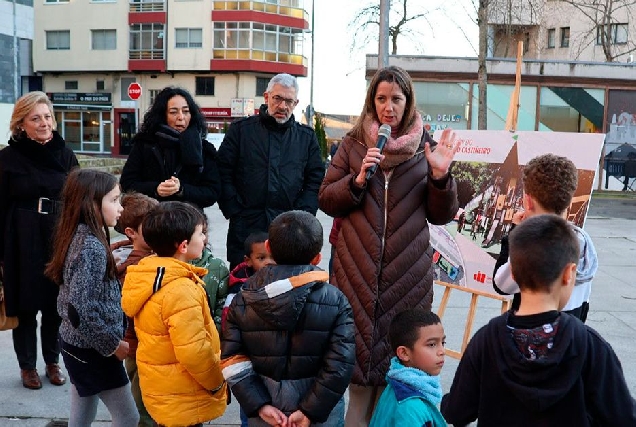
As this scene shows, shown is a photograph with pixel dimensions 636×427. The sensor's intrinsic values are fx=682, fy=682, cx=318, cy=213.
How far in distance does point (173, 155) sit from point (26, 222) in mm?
995

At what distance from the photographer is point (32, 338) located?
14.4 ft

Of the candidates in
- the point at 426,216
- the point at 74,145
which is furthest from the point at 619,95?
the point at 74,145

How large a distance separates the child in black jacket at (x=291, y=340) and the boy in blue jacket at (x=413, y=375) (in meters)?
0.20

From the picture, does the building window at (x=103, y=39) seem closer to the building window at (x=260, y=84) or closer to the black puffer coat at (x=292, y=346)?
the building window at (x=260, y=84)

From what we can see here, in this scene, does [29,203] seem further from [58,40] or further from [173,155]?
[58,40]

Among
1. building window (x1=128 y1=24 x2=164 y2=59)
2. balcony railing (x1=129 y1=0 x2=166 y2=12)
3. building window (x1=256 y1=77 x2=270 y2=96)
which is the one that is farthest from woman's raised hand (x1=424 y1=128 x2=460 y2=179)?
balcony railing (x1=129 y1=0 x2=166 y2=12)

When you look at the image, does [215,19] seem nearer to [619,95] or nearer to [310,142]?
[619,95]

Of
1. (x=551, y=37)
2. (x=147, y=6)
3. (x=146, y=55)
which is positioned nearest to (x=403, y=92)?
(x=551, y=37)

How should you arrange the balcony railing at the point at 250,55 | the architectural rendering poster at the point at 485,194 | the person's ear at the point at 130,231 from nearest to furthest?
the person's ear at the point at 130,231 → the architectural rendering poster at the point at 485,194 → the balcony railing at the point at 250,55

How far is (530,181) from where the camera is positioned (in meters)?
2.82

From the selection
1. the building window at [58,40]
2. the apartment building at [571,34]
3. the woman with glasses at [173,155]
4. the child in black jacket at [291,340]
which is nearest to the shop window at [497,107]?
the apartment building at [571,34]

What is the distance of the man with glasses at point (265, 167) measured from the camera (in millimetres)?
4270

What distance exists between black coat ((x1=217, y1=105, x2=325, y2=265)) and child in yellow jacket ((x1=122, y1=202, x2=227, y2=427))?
4.26 ft

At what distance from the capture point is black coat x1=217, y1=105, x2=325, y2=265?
14.0ft
